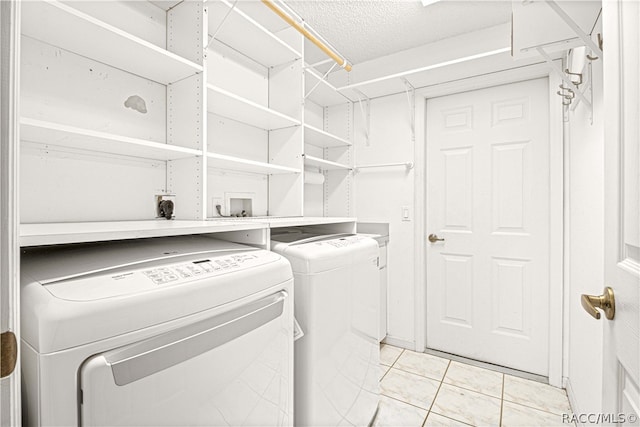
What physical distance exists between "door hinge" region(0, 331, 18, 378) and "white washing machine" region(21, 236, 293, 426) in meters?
0.11

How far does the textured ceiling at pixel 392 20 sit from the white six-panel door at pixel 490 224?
50 centimetres

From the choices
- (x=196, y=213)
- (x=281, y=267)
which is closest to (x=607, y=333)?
(x=281, y=267)

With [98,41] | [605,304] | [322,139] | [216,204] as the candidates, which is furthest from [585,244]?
[98,41]

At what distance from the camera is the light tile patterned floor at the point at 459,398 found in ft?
5.65

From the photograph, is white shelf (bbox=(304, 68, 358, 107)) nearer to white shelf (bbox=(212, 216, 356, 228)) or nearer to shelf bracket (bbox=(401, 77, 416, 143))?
shelf bracket (bbox=(401, 77, 416, 143))

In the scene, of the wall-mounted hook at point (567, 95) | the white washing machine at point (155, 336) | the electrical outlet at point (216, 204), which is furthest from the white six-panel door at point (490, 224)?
the white washing machine at point (155, 336)

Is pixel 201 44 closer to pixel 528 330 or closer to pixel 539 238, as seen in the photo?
pixel 539 238

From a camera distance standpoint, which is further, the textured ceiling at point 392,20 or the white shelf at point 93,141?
the textured ceiling at point 392,20

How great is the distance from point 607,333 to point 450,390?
1624mm

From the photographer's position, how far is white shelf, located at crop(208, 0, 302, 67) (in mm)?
1550

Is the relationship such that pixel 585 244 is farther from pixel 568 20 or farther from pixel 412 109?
pixel 412 109

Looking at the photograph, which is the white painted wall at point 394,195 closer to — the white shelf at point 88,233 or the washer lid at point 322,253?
the washer lid at point 322,253

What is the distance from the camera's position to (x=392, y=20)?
207cm

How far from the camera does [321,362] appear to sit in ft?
4.10
